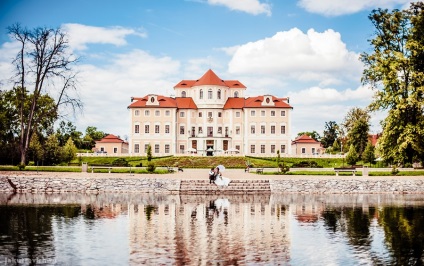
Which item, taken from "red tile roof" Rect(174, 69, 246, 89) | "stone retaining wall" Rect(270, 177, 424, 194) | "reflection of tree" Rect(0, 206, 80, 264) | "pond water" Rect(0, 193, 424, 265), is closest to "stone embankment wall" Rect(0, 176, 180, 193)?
"pond water" Rect(0, 193, 424, 265)

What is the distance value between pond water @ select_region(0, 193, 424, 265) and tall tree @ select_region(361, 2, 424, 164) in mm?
9037

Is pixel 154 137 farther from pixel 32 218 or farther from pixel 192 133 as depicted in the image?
pixel 32 218

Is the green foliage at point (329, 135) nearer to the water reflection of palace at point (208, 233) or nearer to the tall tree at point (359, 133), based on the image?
the tall tree at point (359, 133)

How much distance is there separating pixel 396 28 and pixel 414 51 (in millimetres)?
2508

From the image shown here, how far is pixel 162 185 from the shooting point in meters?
28.5

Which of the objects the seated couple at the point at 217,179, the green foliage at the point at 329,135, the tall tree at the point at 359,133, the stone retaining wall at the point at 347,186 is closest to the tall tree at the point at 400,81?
the stone retaining wall at the point at 347,186

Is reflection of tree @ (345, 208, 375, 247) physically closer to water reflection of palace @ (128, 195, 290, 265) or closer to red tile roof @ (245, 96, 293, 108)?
water reflection of palace @ (128, 195, 290, 265)

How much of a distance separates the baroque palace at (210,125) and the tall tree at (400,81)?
2964cm

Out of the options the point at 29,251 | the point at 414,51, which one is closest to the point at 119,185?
the point at 29,251

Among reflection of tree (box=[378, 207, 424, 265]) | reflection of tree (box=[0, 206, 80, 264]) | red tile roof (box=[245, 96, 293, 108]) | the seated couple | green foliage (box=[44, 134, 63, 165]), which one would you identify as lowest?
reflection of tree (box=[378, 207, 424, 265])

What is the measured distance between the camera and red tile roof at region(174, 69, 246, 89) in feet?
219

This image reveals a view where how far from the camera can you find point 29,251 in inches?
456

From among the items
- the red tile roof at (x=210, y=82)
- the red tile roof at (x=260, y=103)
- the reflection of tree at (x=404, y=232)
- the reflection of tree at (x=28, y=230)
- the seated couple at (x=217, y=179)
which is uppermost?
the red tile roof at (x=210, y=82)

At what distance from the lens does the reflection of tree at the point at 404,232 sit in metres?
11.4
